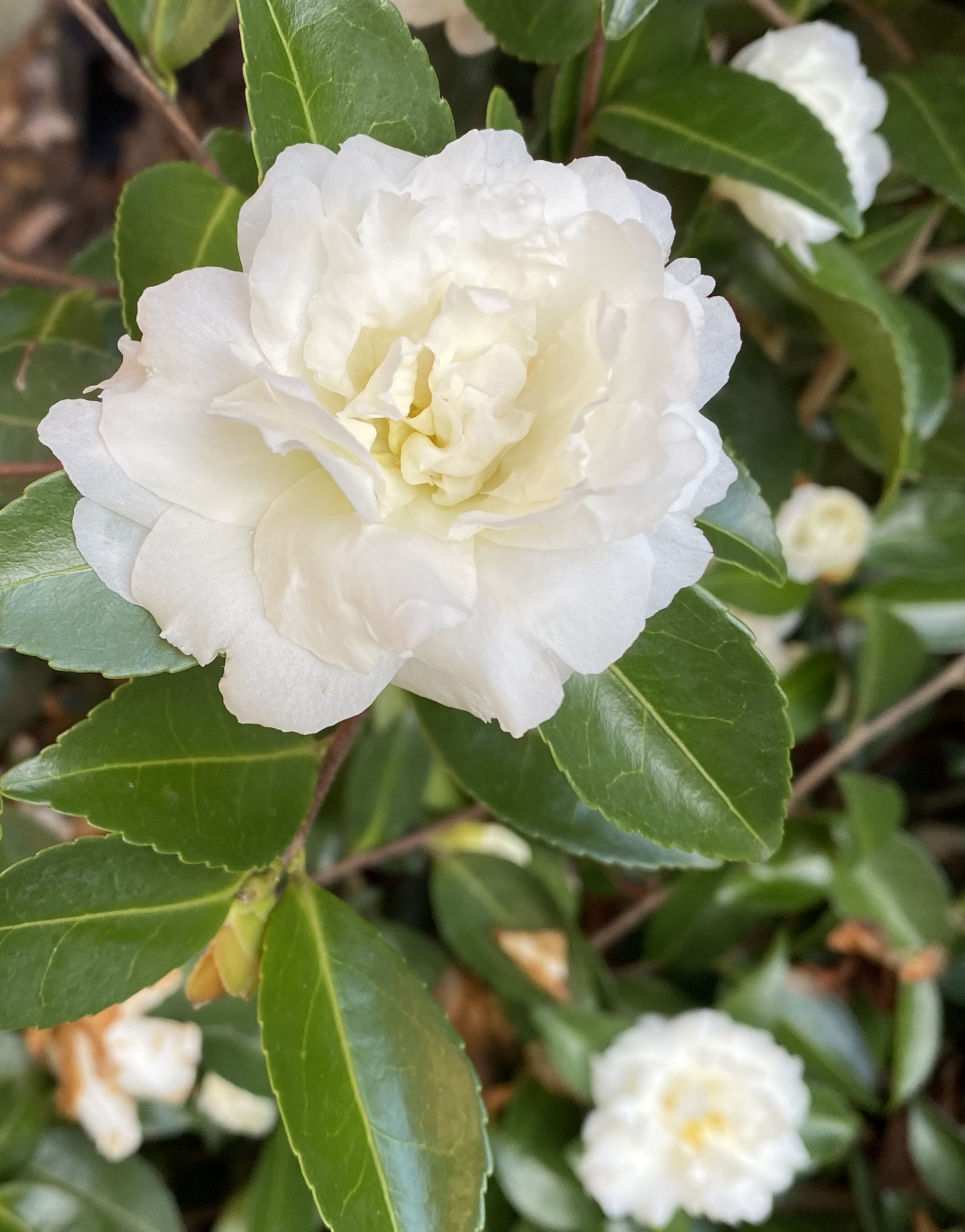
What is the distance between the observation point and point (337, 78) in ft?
1.33

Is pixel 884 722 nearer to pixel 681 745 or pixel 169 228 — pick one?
pixel 681 745

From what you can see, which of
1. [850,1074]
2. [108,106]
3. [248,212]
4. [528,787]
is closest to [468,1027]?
[850,1074]

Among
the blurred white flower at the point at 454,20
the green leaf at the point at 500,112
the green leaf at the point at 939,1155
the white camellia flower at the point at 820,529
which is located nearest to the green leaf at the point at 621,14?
the green leaf at the point at 500,112

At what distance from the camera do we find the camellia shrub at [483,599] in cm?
34

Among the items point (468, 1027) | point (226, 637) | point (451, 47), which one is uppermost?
point (451, 47)

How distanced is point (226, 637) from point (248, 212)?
15 centimetres

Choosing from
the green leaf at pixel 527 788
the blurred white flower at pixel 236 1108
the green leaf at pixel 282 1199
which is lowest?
the blurred white flower at pixel 236 1108

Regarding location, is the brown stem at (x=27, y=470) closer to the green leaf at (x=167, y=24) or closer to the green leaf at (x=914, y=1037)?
the green leaf at (x=167, y=24)

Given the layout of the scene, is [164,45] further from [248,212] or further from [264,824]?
[264,824]

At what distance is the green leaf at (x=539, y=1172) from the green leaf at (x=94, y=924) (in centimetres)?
48

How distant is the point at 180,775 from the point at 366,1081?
0.55 ft

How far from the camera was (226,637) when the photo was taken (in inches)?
14.4

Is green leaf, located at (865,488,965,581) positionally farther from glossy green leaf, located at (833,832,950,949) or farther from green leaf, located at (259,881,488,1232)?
green leaf, located at (259,881,488,1232)

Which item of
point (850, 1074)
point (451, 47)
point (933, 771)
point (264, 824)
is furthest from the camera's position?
point (933, 771)
